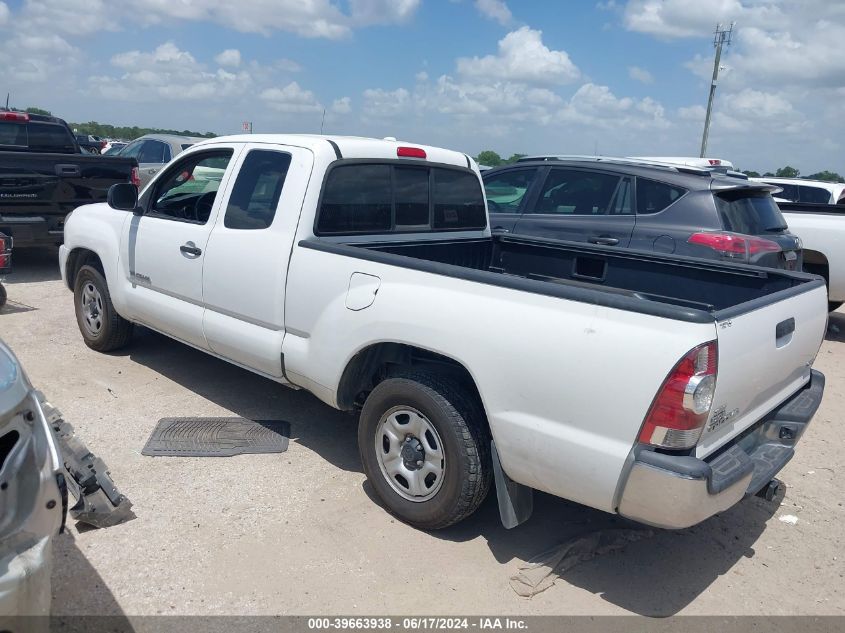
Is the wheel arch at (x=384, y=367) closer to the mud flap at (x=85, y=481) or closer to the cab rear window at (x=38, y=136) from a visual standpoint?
the mud flap at (x=85, y=481)

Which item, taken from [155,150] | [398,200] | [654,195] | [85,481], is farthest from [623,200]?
[155,150]

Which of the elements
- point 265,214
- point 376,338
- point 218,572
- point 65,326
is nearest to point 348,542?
point 218,572

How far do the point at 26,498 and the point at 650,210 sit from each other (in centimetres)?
584

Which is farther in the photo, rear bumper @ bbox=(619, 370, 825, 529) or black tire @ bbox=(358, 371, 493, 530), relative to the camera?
black tire @ bbox=(358, 371, 493, 530)

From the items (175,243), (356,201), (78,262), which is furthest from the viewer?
(78,262)

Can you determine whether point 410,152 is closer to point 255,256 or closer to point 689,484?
point 255,256

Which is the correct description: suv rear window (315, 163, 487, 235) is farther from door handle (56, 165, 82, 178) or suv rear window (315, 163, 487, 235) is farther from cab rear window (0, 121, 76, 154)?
cab rear window (0, 121, 76, 154)

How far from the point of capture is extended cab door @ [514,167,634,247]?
6.94m

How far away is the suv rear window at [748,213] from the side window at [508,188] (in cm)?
199

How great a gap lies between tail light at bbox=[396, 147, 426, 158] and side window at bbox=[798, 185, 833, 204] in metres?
10.1

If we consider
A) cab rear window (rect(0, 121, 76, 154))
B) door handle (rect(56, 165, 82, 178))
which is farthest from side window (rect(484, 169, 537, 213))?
cab rear window (rect(0, 121, 76, 154))

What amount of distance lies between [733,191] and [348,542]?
16.1 ft

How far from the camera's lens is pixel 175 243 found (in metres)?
5.06

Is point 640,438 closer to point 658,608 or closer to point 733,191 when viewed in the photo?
point 658,608
